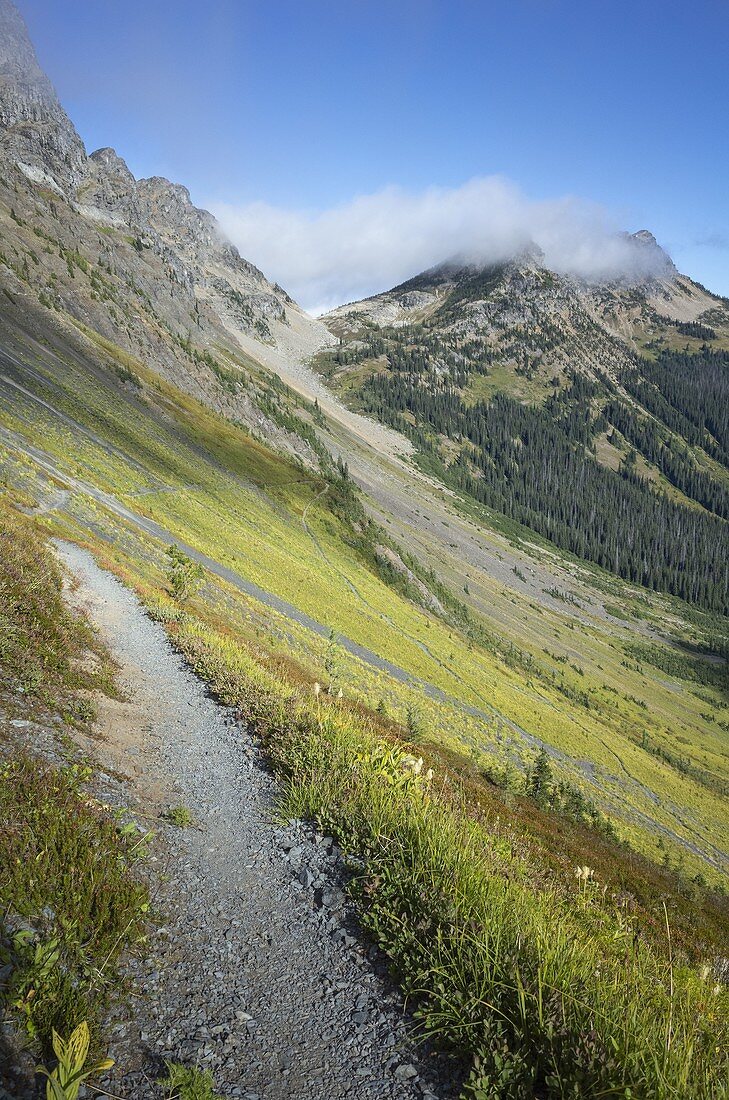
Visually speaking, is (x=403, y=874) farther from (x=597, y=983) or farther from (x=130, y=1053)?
(x=130, y=1053)

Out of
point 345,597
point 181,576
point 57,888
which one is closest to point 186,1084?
Answer: point 57,888

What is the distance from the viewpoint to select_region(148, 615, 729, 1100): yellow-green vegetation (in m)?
3.30

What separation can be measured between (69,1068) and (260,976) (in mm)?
1904

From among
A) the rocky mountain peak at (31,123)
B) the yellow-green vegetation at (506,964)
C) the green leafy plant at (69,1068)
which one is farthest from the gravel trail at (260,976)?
the rocky mountain peak at (31,123)

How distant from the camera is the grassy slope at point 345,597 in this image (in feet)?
139

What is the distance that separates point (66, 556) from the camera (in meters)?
20.8

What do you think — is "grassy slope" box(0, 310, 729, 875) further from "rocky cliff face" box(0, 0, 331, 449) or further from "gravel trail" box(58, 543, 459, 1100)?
"gravel trail" box(58, 543, 459, 1100)

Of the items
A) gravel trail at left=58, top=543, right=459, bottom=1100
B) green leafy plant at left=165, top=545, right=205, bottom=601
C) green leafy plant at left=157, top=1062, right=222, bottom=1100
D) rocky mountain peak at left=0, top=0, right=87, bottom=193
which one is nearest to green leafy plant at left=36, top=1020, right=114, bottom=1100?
green leafy plant at left=157, top=1062, right=222, bottom=1100

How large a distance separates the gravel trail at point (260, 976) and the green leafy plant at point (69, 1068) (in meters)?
0.51

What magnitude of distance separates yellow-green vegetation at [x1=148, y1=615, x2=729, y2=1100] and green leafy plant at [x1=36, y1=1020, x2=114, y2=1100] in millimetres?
2312

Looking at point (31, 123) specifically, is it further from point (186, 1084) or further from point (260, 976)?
point (186, 1084)

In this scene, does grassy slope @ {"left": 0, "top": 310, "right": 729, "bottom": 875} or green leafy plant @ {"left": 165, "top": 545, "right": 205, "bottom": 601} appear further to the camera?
grassy slope @ {"left": 0, "top": 310, "right": 729, "bottom": 875}

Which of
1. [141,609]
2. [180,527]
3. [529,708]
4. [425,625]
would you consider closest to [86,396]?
[180,527]

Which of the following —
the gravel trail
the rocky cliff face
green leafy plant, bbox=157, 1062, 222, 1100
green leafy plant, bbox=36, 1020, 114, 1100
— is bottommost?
the gravel trail
